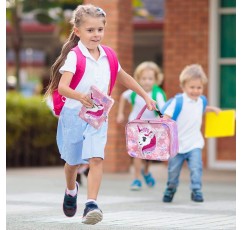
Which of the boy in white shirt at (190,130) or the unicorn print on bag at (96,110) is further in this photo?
the boy in white shirt at (190,130)

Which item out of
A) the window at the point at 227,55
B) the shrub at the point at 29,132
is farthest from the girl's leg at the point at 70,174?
the shrub at the point at 29,132

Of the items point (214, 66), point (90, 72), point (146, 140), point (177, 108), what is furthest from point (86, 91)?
point (214, 66)

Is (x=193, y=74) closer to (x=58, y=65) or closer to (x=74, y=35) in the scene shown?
(x=74, y=35)

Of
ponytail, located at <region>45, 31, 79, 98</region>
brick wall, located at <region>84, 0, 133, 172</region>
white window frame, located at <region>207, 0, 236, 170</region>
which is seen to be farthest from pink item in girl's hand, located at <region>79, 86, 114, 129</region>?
white window frame, located at <region>207, 0, 236, 170</region>

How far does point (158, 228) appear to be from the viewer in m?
8.09

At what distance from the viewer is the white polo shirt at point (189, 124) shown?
36.1ft

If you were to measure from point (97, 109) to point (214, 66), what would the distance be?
8.96 m

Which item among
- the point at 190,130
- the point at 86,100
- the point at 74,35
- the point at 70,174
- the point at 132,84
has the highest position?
the point at 74,35

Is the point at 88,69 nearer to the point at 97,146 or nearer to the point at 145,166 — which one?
the point at 97,146

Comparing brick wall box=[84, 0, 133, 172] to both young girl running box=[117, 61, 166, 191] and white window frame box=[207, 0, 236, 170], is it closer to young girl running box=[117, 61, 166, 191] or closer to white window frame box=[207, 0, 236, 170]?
white window frame box=[207, 0, 236, 170]

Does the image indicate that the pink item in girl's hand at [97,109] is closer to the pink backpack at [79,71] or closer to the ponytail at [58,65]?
the pink backpack at [79,71]

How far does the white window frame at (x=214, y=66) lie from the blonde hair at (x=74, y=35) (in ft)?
27.6

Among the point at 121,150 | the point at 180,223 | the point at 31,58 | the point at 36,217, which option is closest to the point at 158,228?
the point at 180,223

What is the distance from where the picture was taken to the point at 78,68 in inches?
313
